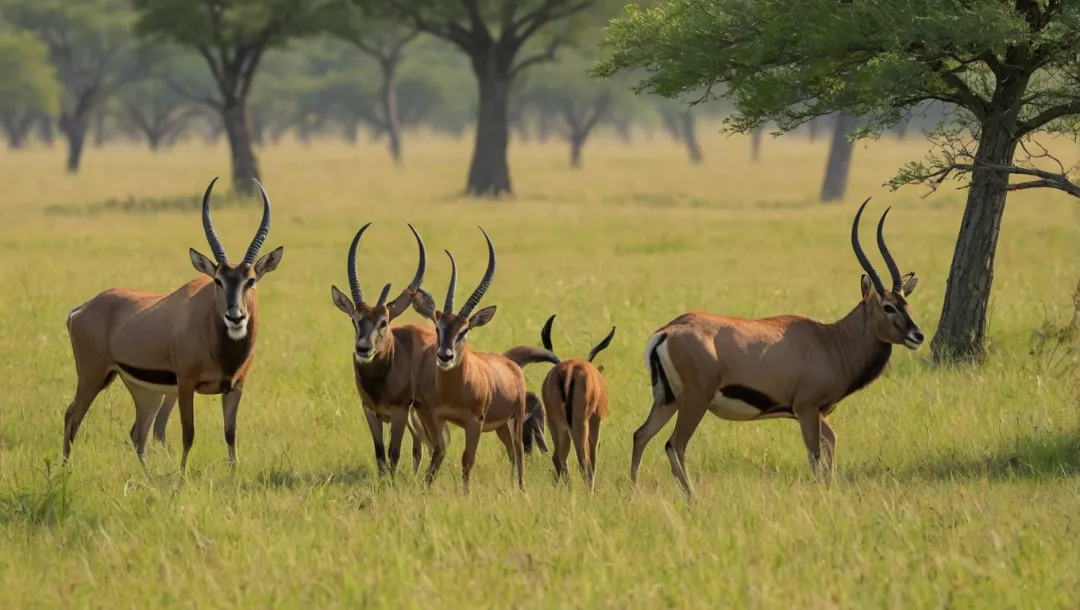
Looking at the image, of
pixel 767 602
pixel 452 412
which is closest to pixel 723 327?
pixel 452 412

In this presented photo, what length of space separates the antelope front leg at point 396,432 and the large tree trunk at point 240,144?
105 feet

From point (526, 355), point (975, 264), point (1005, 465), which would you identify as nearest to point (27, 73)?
point (975, 264)

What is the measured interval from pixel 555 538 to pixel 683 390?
2.05 m

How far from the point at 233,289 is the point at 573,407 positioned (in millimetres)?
2346

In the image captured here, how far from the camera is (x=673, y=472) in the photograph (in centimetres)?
920

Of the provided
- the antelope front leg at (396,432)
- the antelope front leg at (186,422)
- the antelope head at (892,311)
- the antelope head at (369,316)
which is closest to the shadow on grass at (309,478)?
the antelope front leg at (396,432)

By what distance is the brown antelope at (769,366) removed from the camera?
29.6ft

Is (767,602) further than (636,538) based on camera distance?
No

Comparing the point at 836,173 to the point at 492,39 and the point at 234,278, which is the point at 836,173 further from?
the point at 234,278

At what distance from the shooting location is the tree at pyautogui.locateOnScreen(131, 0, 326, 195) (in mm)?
38062

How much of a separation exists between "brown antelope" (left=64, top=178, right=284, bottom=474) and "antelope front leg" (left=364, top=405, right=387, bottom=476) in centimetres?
94

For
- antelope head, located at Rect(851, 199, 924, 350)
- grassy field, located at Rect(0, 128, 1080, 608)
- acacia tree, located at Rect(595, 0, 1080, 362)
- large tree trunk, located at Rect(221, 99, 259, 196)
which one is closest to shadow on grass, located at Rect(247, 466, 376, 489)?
grassy field, located at Rect(0, 128, 1080, 608)

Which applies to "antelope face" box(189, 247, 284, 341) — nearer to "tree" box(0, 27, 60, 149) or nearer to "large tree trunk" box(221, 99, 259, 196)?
"large tree trunk" box(221, 99, 259, 196)

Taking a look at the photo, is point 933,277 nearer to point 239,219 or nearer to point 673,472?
point 673,472
